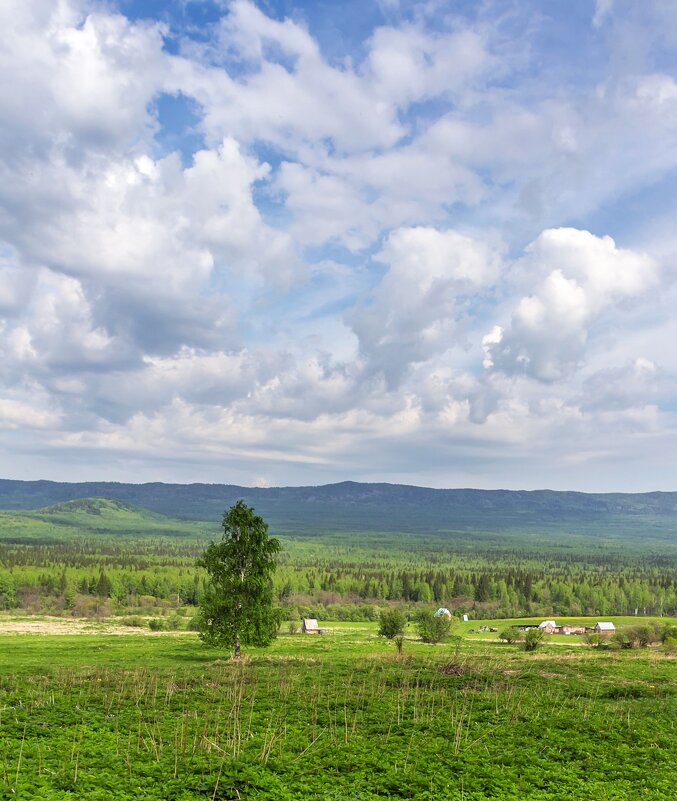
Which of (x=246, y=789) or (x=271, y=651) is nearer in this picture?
(x=246, y=789)

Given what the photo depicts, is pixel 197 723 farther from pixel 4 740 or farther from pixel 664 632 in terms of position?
pixel 664 632

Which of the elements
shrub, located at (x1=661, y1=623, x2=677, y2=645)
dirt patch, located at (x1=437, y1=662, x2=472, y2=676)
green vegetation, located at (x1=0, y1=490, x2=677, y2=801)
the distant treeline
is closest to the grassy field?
green vegetation, located at (x1=0, y1=490, x2=677, y2=801)

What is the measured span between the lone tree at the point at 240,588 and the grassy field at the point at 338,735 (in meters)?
6.76

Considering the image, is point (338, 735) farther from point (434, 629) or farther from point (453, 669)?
point (434, 629)

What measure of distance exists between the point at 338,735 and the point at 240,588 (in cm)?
2429

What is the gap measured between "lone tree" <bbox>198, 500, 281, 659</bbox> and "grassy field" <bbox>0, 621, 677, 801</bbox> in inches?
266

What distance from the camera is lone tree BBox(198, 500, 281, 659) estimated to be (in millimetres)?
43344

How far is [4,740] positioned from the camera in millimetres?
18828

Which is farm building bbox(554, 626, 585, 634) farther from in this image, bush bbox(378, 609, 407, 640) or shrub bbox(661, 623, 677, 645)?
bush bbox(378, 609, 407, 640)

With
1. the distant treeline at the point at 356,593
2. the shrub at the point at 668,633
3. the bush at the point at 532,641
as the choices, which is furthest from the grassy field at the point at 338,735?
the distant treeline at the point at 356,593

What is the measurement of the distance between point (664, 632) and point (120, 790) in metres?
76.9

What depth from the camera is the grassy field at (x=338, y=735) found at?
15773 millimetres

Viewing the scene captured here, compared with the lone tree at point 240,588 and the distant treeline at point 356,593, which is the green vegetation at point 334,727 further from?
the distant treeline at point 356,593

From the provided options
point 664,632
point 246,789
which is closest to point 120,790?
point 246,789
